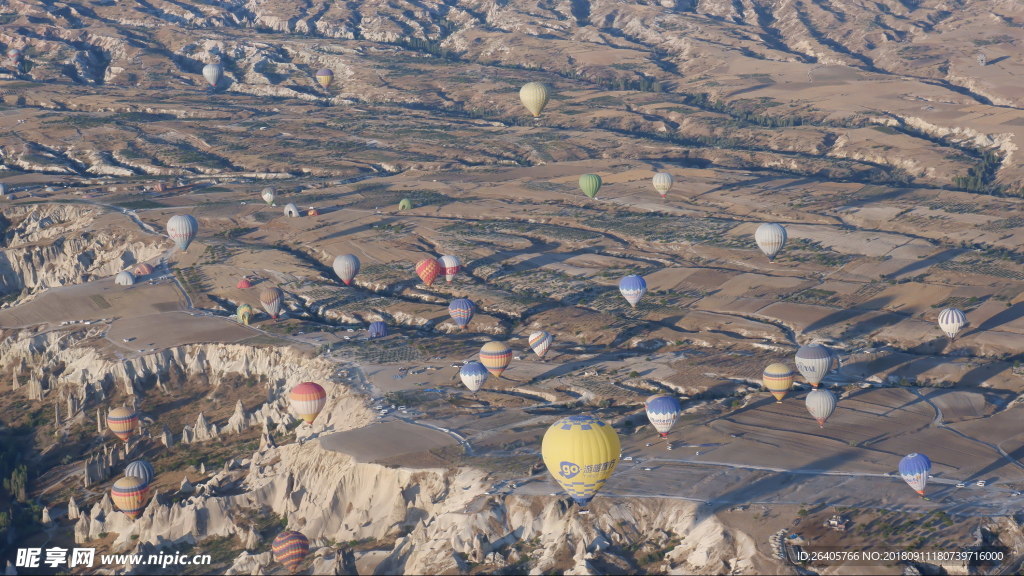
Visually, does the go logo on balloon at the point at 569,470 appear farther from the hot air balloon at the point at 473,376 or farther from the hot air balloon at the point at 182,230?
the hot air balloon at the point at 182,230

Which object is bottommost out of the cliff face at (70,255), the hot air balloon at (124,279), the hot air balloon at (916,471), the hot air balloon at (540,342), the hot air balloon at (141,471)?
the cliff face at (70,255)

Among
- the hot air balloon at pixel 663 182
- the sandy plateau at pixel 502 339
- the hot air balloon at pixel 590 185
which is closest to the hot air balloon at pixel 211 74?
the sandy plateau at pixel 502 339

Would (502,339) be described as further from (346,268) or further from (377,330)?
(346,268)

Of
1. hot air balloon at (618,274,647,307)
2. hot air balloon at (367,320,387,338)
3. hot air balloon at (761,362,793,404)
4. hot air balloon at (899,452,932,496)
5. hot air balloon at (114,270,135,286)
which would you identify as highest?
hot air balloon at (899,452,932,496)

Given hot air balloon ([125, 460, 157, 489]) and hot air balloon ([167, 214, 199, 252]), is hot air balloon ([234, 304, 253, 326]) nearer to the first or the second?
hot air balloon ([167, 214, 199, 252])

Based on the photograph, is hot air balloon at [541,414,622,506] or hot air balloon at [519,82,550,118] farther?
hot air balloon at [519,82,550,118]

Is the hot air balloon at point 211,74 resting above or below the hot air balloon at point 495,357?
below

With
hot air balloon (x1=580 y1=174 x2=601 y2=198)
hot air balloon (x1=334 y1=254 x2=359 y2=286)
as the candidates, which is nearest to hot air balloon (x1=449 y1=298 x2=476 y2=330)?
hot air balloon (x1=334 y1=254 x2=359 y2=286)
